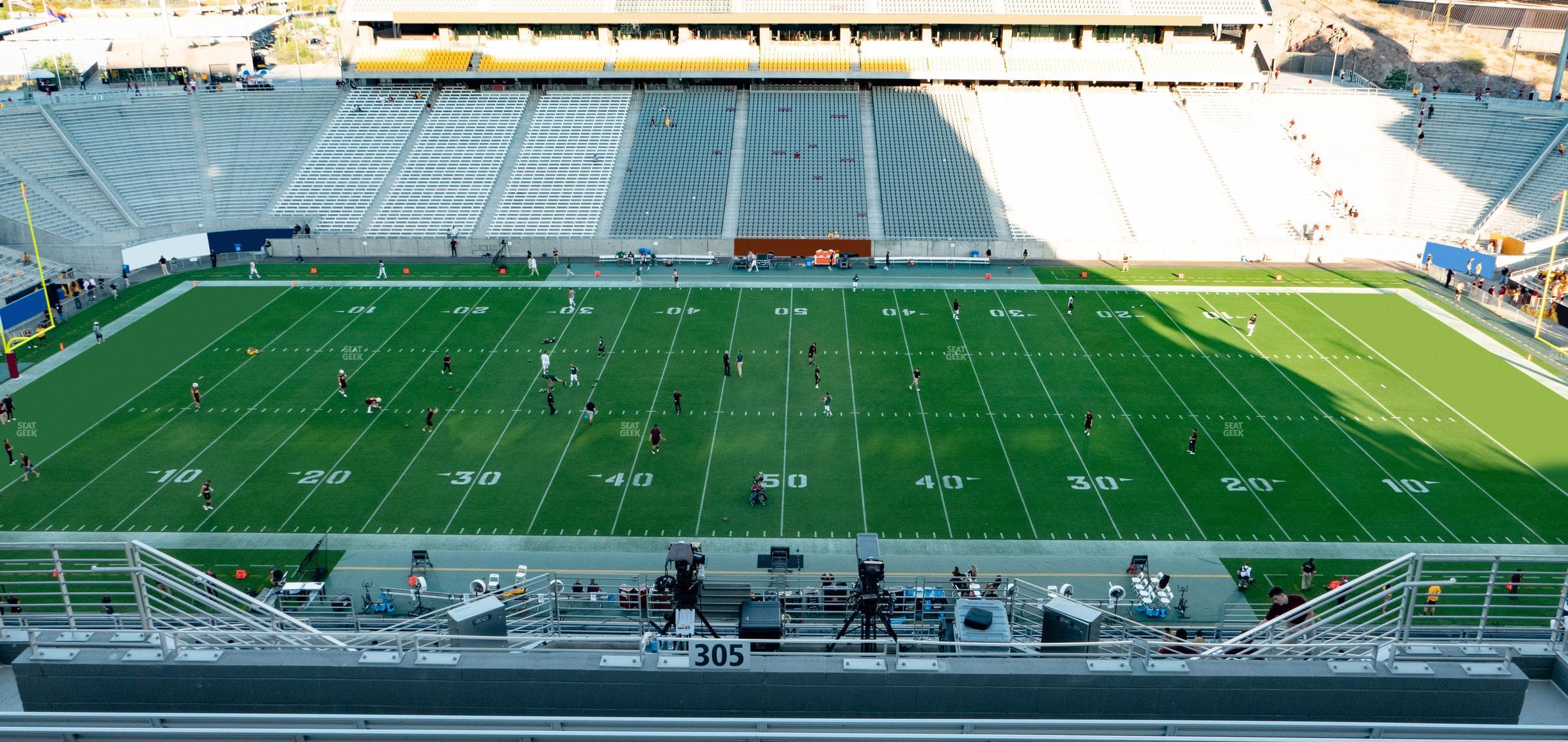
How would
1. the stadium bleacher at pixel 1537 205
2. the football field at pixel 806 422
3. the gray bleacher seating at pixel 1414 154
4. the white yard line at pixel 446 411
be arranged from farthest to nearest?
the gray bleacher seating at pixel 1414 154, the stadium bleacher at pixel 1537 205, the white yard line at pixel 446 411, the football field at pixel 806 422

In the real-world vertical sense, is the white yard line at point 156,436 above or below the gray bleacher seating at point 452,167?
below

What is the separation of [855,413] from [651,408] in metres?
6.01

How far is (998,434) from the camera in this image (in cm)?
3002

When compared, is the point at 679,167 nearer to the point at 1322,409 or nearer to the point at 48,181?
the point at 48,181

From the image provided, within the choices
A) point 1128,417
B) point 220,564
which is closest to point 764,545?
point 220,564

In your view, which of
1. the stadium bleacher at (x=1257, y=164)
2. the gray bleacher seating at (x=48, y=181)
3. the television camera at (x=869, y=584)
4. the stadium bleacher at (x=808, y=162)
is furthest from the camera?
the stadium bleacher at (x=1257, y=164)

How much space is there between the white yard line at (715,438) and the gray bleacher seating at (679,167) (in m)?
11.7

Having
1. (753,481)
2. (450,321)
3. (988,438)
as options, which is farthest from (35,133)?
(988,438)

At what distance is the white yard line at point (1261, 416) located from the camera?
83.2ft

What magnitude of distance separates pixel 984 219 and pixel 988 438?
23.7m

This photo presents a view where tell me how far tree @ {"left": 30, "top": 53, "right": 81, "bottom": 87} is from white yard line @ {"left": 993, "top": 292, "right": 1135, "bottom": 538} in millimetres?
56979

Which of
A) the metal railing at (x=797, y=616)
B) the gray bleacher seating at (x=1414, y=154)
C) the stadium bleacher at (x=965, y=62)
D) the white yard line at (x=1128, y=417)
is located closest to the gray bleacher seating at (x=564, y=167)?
the stadium bleacher at (x=965, y=62)

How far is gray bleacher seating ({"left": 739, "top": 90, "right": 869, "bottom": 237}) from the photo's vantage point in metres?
51.0

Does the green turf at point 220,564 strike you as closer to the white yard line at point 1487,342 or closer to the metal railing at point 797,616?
the metal railing at point 797,616
